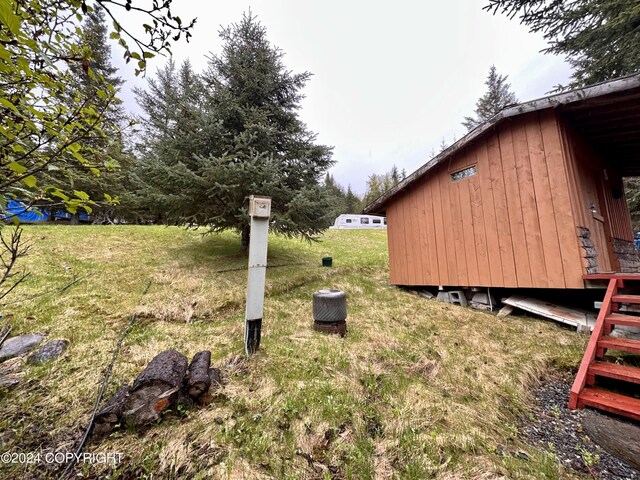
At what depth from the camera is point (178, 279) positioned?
5.61 meters

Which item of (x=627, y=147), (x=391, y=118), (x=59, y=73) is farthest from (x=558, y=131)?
(x=391, y=118)

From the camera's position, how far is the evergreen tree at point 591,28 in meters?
6.11

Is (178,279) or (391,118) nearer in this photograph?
(178,279)

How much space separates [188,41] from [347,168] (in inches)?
2482

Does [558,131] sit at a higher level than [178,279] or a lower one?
higher

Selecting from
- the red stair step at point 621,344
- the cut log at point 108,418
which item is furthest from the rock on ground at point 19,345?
the red stair step at point 621,344

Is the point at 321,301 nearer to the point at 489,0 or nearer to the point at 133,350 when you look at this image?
the point at 133,350

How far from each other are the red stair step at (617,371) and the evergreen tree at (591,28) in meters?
7.42

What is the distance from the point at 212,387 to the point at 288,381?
75 cm

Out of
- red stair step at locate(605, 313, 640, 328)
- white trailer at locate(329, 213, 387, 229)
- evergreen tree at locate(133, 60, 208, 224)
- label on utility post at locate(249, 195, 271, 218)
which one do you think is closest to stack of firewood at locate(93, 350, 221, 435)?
label on utility post at locate(249, 195, 271, 218)

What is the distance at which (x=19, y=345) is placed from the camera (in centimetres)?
304

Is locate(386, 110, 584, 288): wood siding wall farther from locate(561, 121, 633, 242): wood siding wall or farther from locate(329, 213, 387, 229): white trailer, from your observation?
locate(329, 213, 387, 229): white trailer

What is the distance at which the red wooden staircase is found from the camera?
95.9 inches

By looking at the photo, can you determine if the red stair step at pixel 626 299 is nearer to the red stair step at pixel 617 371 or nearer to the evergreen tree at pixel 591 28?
the red stair step at pixel 617 371
